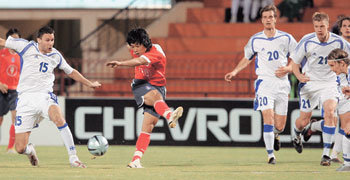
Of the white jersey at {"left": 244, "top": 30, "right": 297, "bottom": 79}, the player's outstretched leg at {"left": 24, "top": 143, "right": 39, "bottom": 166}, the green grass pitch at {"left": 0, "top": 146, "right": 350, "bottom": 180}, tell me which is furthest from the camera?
the white jersey at {"left": 244, "top": 30, "right": 297, "bottom": 79}

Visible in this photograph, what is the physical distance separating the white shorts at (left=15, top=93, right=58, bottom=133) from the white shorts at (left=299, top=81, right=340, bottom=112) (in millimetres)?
3723

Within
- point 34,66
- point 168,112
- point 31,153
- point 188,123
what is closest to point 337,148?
point 168,112

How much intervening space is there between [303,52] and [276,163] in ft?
5.31

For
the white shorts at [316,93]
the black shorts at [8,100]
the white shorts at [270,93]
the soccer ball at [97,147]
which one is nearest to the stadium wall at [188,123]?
the black shorts at [8,100]

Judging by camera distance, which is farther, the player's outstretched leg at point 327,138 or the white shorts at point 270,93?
the white shorts at point 270,93

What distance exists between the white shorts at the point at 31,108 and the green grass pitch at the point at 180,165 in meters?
0.57

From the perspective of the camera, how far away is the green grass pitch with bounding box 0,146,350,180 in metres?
9.83

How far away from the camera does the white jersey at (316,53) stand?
11797 millimetres

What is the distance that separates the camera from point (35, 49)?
1109cm

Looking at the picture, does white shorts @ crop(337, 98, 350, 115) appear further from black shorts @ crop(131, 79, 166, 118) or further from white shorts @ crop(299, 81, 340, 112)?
black shorts @ crop(131, 79, 166, 118)

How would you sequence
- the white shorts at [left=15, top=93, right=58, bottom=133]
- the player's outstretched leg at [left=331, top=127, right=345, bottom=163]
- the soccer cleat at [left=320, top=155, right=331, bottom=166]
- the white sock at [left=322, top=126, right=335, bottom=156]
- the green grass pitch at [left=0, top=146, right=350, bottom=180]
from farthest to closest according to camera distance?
the player's outstretched leg at [left=331, top=127, right=345, bottom=163], the white sock at [left=322, top=126, right=335, bottom=156], the soccer cleat at [left=320, top=155, right=331, bottom=166], the white shorts at [left=15, top=93, right=58, bottom=133], the green grass pitch at [left=0, top=146, right=350, bottom=180]

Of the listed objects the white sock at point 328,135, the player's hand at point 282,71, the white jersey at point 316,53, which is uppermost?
the white jersey at point 316,53

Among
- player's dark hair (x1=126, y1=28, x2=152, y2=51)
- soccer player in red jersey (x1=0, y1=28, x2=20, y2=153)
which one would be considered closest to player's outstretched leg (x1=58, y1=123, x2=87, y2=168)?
player's dark hair (x1=126, y1=28, x2=152, y2=51)

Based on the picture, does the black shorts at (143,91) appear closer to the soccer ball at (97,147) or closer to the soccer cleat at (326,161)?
the soccer ball at (97,147)
